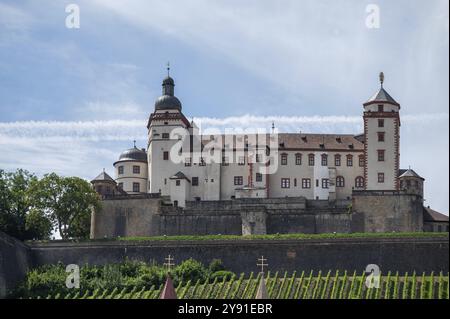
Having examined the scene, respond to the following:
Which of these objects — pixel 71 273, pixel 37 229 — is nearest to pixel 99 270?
pixel 71 273

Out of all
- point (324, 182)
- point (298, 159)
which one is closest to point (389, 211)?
point (324, 182)

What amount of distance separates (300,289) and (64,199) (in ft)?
72.9

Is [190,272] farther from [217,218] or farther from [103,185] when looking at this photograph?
[103,185]

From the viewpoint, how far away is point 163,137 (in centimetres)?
9875

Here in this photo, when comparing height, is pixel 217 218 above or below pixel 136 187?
below

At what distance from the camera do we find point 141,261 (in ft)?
274

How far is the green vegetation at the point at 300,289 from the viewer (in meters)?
71.9

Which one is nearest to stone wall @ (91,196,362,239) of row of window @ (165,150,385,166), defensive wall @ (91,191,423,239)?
defensive wall @ (91,191,423,239)

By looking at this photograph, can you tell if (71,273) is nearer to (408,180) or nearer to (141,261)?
(141,261)

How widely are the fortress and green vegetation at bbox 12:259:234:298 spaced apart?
31.5ft

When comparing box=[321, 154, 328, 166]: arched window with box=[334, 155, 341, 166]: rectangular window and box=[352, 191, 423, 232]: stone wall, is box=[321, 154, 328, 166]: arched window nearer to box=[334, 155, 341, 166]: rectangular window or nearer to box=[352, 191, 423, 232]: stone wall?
box=[334, 155, 341, 166]: rectangular window

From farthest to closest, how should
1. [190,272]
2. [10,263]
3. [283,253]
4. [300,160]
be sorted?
[300,160] < [283,253] < [10,263] < [190,272]

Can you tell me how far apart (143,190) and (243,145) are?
930 centimetres
